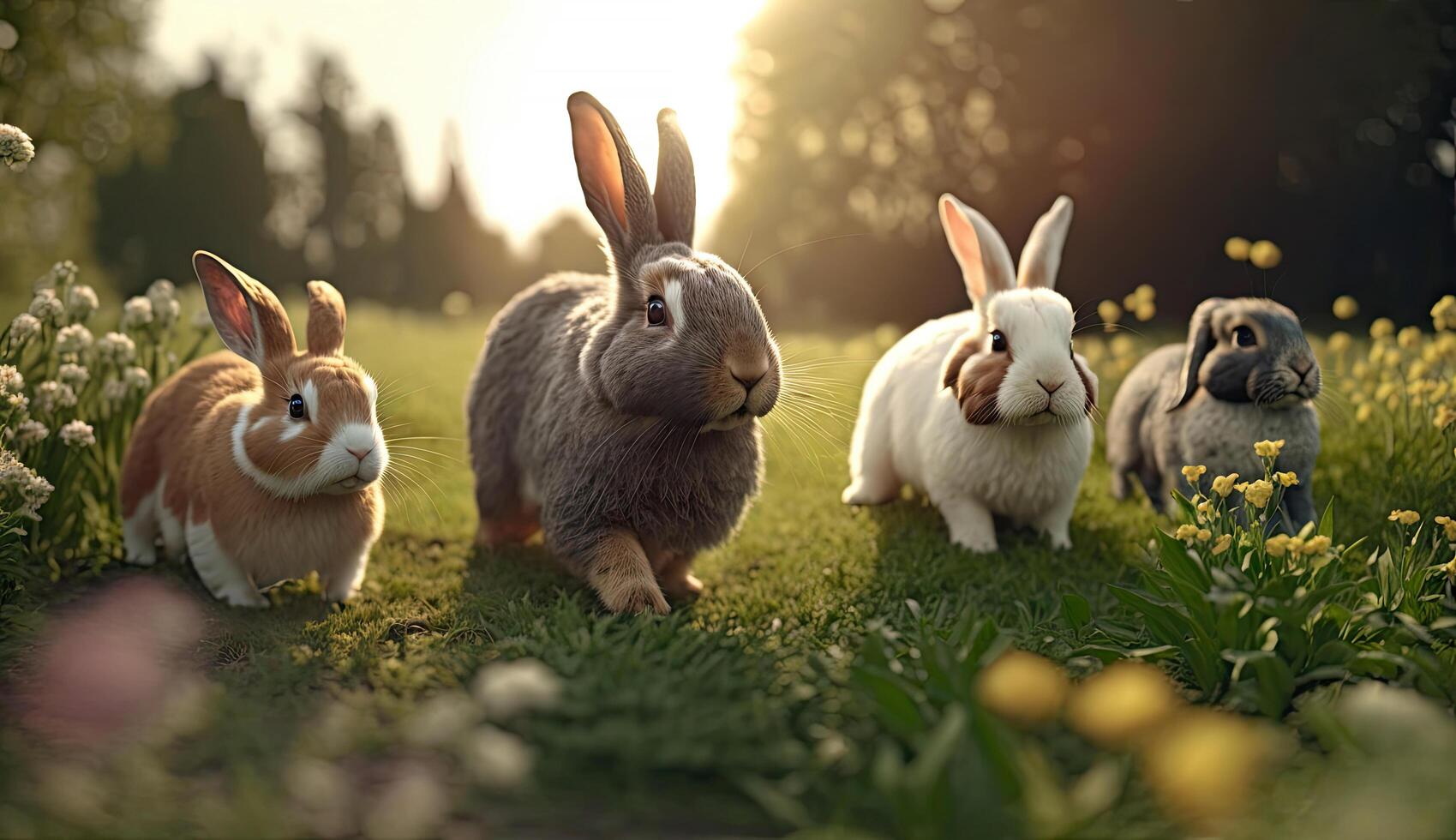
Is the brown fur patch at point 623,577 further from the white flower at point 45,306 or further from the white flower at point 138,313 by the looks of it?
the white flower at point 138,313

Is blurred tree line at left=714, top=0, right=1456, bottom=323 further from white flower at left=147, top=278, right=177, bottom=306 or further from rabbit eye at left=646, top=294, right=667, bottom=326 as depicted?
rabbit eye at left=646, top=294, right=667, bottom=326

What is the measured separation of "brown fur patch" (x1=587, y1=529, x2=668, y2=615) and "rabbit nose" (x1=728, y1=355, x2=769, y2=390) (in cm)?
92

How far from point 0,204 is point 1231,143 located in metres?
18.0

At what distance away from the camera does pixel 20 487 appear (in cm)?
421

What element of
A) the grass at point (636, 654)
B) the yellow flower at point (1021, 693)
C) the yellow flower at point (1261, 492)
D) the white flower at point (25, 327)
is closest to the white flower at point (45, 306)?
the white flower at point (25, 327)

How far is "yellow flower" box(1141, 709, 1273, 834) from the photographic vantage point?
2.34 m

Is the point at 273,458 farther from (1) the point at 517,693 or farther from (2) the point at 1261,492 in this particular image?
(2) the point at 1261,492

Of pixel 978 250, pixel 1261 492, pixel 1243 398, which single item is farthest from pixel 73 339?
pixel 1243 398

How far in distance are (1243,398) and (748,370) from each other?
260 centimetres

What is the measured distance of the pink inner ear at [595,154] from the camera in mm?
4277

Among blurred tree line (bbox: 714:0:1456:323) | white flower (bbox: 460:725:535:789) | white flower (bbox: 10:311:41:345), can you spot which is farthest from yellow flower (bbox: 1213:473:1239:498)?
blurred tree line (bbox: 714:0:1456:323)

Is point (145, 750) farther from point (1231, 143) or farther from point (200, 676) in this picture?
point (1231, 143)

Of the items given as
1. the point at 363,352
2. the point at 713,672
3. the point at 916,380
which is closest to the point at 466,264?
the point at 363,352

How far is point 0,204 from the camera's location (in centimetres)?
1670
